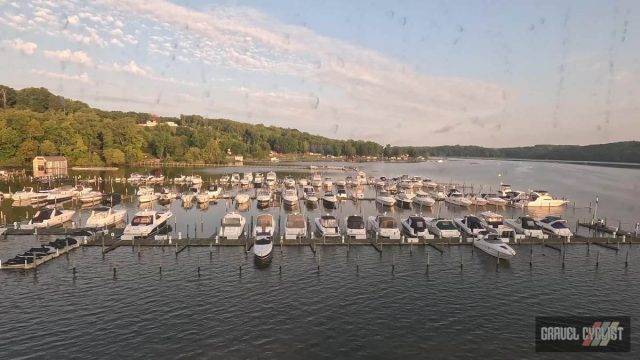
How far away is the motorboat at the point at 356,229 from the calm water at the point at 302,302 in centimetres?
360

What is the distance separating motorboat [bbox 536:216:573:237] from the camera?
5257 centimetres

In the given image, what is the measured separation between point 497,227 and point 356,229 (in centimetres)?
1908

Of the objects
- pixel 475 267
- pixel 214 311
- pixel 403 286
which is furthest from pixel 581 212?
pixel 214 311

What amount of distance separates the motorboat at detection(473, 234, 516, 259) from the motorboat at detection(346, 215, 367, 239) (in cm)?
1282

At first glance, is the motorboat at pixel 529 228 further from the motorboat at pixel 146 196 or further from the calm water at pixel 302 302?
the motorboat at pixel 146 196

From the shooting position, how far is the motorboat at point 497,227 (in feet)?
166

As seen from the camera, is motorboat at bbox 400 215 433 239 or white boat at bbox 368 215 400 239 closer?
white boat at bbox 368 215 400 239

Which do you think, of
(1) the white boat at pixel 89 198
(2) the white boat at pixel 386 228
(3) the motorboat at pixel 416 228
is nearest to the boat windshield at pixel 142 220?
(2) the white boat at pixel 386 228

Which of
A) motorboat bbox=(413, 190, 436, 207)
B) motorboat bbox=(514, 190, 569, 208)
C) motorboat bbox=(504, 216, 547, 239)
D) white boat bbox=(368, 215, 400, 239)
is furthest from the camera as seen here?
motorboat bbox=(514, 190, 569, 208)

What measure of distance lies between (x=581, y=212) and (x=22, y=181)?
13577 cm

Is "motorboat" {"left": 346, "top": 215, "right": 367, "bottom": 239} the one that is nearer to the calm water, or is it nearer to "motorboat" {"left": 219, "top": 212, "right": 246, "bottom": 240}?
the calm water

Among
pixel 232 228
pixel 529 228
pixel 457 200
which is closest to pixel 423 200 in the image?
pixel 457 200

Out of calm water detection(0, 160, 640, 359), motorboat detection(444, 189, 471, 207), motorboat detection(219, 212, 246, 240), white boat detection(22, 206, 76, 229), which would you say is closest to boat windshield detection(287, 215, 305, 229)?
calm water detection(0, 160, 640, 359)

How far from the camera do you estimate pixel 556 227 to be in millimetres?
54000
